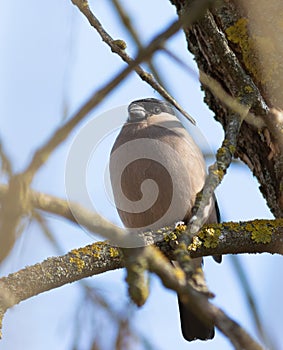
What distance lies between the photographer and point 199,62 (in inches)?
123

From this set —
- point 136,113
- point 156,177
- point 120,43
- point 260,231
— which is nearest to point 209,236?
point 260,231

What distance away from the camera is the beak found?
3.87m

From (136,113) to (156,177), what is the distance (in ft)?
1.90

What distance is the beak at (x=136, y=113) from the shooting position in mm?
3873

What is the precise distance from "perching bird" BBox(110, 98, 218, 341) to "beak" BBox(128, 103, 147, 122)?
201mm

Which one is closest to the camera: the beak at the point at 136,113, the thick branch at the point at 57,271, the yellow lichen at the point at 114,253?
the thick branch at the point at 57,271

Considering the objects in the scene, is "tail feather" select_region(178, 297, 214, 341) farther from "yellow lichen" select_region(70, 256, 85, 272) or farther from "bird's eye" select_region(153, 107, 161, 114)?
"yellow lichen" select_region(70, 256, 85, 272)

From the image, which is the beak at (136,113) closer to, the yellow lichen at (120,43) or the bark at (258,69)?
the bark at (258,69)

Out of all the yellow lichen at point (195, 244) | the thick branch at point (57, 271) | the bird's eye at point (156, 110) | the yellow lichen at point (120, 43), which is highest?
the bird's eye at point (156, 110)

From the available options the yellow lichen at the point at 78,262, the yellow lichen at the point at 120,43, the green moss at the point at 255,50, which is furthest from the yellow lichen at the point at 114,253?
the green moss at the point at 255,50

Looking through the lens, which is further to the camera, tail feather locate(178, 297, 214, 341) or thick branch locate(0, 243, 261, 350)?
tail feather locate(178, 297, 214, 341)

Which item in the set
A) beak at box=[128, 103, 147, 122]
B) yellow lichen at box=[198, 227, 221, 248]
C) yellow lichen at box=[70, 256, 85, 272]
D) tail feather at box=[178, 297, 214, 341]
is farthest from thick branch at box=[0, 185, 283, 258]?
beak at box=[128, 103, 147, 122]

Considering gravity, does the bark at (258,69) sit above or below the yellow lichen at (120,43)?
above

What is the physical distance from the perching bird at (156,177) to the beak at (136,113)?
201mm
